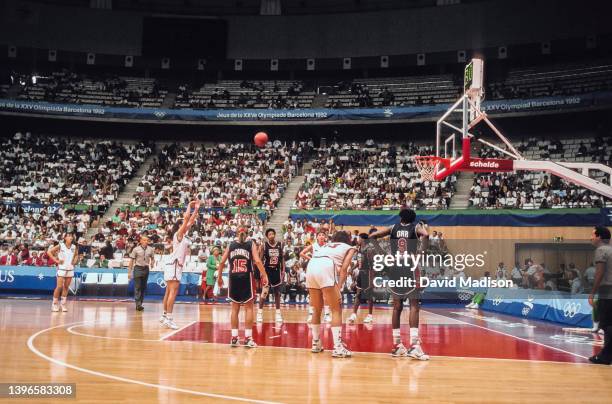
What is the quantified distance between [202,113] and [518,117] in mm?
17891

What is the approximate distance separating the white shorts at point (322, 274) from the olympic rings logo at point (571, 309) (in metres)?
7.74

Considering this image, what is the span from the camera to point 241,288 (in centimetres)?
939

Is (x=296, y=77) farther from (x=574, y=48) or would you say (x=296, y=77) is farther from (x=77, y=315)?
(x=77, y=315)

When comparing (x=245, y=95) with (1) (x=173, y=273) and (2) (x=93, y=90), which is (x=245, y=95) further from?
(1) (x=173, y=273)

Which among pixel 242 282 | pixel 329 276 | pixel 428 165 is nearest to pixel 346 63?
pixel 428 165


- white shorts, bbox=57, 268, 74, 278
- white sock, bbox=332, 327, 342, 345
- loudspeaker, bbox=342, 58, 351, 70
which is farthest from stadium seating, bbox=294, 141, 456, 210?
white sock, bbox=332, 327, 342, 345

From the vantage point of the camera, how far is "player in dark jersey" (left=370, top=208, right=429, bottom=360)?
856 centimetres

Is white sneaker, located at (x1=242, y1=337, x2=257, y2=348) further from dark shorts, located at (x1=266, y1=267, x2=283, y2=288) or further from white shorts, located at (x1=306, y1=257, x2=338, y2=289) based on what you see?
dark shorts, located at (x1=266, y1=267, x2=283, y2=288)

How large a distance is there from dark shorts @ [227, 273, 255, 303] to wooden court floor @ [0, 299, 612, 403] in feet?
2.70

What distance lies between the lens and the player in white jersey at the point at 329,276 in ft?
28.6

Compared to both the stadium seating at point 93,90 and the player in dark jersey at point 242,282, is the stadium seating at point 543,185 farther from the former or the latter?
the stadium seating at point 93,90

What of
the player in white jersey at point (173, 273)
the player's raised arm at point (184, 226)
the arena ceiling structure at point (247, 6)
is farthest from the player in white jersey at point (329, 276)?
the arena ceiling structure at point (247, 6)

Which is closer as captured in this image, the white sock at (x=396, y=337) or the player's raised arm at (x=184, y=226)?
the white sock at (x=396, y=337)

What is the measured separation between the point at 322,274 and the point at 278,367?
1783 mm
